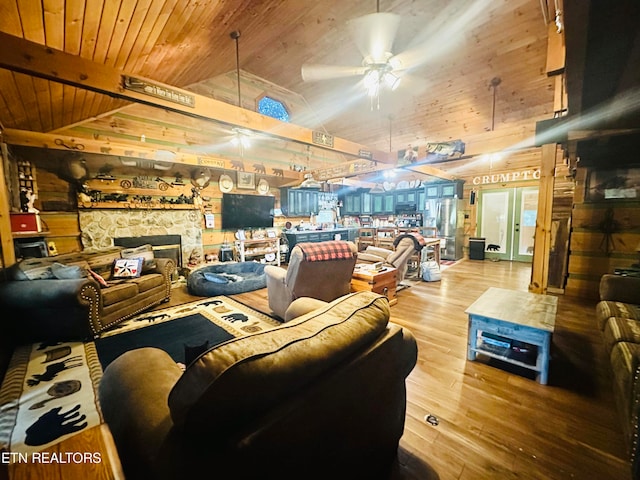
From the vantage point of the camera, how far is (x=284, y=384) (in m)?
0.73

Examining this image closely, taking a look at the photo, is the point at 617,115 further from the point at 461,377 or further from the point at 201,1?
the point at 201,1

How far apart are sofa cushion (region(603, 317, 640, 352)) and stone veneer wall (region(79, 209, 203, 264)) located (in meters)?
5.99

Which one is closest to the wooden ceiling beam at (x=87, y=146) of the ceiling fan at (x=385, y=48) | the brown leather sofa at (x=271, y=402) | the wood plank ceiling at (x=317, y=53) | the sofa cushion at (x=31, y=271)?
the wood plank ceiling at (x=317, y=53)

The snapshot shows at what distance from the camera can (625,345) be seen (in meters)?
1.62

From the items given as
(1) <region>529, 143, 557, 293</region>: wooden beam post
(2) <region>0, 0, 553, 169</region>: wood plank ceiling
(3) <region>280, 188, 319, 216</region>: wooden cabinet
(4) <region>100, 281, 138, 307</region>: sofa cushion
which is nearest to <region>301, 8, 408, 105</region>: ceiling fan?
(2) <region>0, 0, 553, 169</region>: wood plank ceiling

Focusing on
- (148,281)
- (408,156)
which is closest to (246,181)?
(148,281)

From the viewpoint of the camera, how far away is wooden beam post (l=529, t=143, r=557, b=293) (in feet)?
9.52

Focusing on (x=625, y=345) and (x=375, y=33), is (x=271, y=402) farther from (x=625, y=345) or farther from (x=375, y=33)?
(x=375, y=33)

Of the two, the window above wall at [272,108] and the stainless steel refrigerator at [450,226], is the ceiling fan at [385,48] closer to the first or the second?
the window above wall at [272,108]

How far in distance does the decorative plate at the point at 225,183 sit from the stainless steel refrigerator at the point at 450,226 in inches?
226

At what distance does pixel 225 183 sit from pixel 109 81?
3.92 metres

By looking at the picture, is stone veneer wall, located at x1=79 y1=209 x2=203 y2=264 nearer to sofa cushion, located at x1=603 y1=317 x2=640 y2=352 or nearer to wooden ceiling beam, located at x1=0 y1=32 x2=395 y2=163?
wooden ceiling beam, located at x1=0 y1=32 x2=395 y2=163

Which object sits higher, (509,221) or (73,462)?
(509,221)

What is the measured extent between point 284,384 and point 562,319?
13.0 ft
